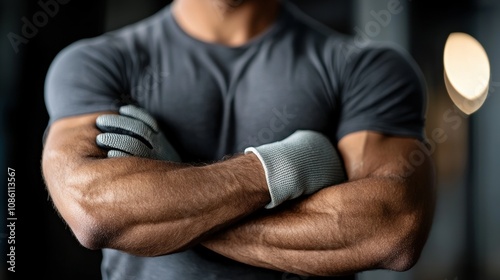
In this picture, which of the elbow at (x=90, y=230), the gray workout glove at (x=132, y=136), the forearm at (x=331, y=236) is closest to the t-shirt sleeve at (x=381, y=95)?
the forearm at (x=331, y=236)

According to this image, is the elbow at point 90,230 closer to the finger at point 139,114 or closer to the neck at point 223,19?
the finger at point 139,114

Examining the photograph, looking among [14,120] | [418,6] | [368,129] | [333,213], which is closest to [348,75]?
[368,129]

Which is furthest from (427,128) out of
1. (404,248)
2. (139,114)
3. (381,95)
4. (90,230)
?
(90,230)

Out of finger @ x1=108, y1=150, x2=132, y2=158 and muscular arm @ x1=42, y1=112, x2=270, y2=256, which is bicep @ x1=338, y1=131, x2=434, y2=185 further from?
finger @ x1=108, y1=150, x2=132, y2=158

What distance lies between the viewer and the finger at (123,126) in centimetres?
79

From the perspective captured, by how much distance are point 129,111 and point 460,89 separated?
0.94 metres

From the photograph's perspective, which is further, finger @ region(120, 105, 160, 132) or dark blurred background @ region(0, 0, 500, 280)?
dark blurred background @ region(0, 0, 500, 280)

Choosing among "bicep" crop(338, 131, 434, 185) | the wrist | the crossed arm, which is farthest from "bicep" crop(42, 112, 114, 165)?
"bicep" crop(338, 131, 434, 185)

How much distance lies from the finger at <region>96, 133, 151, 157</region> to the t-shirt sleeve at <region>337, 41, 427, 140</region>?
297mm

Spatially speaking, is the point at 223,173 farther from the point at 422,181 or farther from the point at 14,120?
the point at 14,120

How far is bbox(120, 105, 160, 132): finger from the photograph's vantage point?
0.82m

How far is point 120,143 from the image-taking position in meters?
0.78

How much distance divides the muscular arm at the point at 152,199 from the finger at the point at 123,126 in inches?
1.9

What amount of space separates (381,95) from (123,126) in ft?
1.23
